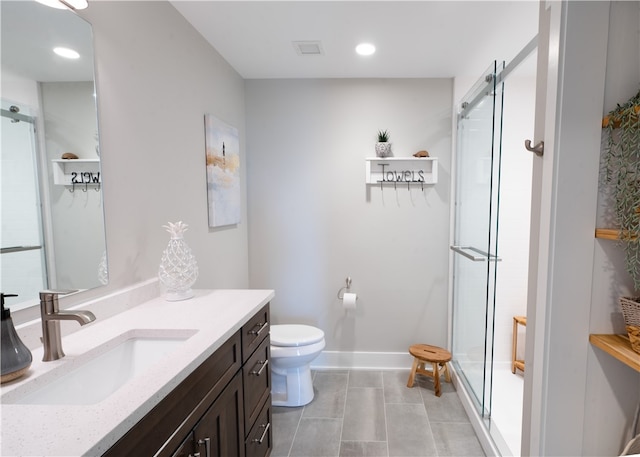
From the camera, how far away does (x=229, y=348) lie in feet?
4.06

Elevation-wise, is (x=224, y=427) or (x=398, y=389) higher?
(x=224, y=427)

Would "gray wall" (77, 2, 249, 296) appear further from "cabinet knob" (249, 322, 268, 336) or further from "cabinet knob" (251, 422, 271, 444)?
"cabinet knob" (251, 422, 271, 444)

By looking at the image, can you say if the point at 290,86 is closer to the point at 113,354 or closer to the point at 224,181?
the point at 224,181

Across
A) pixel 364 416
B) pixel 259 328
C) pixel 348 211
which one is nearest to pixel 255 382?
pixel 259 328

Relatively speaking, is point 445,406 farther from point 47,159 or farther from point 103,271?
point 47,159

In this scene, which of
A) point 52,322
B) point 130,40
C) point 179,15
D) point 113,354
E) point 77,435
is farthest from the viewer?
point 179,15

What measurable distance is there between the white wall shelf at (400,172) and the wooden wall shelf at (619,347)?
1.75 meters

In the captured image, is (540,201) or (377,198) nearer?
(540,201)

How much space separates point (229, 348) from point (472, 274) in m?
1.81

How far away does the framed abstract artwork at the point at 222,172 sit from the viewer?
2.14 meters

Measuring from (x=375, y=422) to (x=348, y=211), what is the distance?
158 cm

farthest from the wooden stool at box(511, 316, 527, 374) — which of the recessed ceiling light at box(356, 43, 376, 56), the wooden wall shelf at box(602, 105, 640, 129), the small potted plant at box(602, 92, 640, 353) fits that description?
the recessed ceiling light at box(356, 43, 376, 56)

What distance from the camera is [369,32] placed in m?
1.99

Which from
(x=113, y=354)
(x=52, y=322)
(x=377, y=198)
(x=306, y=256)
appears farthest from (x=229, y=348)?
(x=377, y=198)
